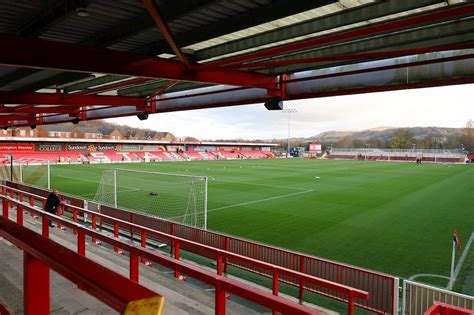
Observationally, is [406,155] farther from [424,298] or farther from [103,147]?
[424,298]

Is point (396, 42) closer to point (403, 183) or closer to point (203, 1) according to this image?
point (203, 1)

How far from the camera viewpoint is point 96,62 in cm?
515

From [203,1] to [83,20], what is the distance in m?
1.73

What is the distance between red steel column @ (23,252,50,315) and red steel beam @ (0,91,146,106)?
29.5 ft

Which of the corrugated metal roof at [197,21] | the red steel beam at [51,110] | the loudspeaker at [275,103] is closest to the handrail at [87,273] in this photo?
the corrugated metal roof at [197,21]

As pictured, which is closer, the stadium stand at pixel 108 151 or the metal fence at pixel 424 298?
the metal fence at pixel 424 298

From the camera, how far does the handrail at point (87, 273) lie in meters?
1.17

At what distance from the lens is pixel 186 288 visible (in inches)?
273

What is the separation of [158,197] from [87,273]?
22.1 meters

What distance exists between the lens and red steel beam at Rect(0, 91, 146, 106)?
9531 millimetres

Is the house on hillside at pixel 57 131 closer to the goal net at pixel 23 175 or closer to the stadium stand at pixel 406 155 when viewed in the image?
the goal net at pixel 23 175

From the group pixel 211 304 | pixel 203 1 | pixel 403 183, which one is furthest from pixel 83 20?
pixel 403 183

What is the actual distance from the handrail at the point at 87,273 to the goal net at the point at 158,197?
12476mm

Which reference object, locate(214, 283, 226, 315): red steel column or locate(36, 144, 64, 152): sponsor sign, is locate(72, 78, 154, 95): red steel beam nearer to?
locate(214, 283, 226, 315): red steel column
